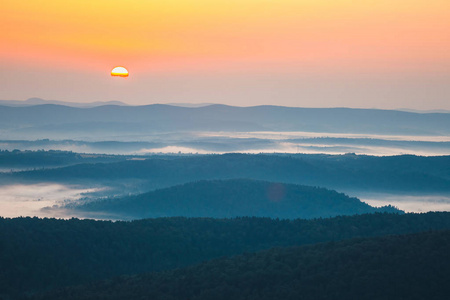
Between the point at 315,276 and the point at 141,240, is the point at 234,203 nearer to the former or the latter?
the point at 141,240

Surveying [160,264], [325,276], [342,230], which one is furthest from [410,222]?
[325,276]

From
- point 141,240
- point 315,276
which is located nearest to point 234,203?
point 141,240

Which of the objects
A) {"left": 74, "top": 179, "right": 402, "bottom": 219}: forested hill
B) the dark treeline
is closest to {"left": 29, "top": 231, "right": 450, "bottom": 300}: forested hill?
the dark treeline

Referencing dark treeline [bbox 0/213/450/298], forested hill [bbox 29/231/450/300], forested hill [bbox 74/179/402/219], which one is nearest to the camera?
forested hill [bbox 29/231/450/300]

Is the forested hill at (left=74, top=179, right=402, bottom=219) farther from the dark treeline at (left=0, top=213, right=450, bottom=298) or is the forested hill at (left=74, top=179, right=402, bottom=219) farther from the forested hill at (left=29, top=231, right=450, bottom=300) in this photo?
the forested hill at (left=29, top=231, right=450, bottom=300)

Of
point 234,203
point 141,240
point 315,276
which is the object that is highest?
point 315,276

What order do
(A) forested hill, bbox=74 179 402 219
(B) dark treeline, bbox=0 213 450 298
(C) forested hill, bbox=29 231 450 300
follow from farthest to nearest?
(A) forested hill, bbox=74 179 402 219 < (B) dark treeline, bbox=0 213 450 298 < (C) forested hill, bbox=29 231 450 300

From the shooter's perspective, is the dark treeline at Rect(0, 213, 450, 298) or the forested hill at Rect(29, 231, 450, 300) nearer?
the forested hill at Rect(29, 231, 450, 300)
